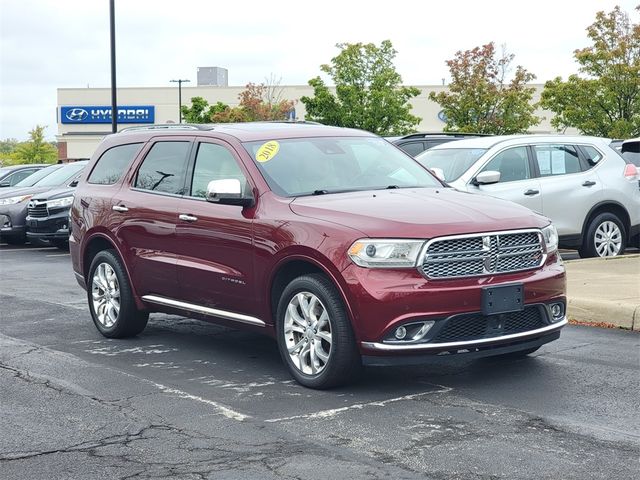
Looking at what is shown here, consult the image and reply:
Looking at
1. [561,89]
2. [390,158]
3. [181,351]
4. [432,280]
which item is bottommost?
[181,351]

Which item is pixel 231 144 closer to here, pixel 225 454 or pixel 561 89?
pixel 225 454

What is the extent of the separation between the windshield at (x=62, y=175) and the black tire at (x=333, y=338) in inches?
559

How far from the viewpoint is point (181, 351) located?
27.7ft

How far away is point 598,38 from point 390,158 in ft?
102

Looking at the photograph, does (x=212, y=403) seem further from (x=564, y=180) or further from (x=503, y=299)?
(x=564, y=180)

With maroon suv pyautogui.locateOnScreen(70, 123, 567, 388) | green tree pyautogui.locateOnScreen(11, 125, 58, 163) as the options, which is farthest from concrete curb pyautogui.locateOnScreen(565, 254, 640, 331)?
green tree pyautogui.locateOnScreen(11, 125, 58, 163)

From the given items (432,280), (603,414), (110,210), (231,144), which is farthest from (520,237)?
(110,210)

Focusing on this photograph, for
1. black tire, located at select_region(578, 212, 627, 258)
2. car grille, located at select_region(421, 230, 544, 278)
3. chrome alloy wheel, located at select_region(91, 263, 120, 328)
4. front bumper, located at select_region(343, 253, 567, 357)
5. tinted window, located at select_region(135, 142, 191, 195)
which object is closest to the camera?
front bumper, located at select_region(343, 253, 567, 357)

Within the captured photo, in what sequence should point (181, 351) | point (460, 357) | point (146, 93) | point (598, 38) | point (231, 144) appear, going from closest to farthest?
point (460, 357) < point (231, 144) < point (181, 351) < point (598, 38) < point (146, 93)

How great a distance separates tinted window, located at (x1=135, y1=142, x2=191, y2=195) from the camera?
8.34 metres

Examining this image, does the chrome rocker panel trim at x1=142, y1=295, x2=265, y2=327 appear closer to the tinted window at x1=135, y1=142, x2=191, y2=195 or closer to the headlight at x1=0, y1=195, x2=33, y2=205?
the tinted window at x1=135, y1=142, x2=191, y2=195

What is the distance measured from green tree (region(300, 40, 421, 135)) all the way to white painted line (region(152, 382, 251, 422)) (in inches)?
1775

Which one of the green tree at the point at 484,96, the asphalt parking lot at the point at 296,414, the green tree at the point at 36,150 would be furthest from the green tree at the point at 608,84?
the green tree at the point at 36,150

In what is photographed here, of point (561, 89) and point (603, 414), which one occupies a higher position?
point (561, 89)
